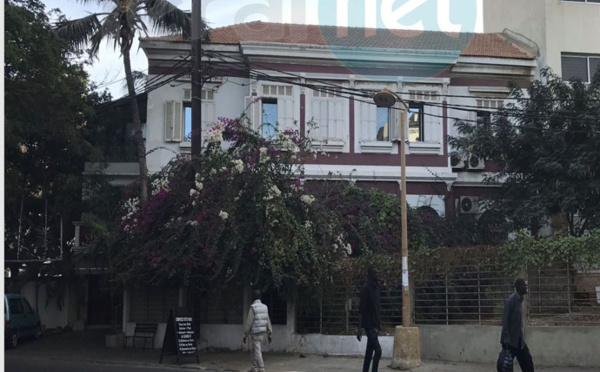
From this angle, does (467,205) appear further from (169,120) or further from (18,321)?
(18,321)

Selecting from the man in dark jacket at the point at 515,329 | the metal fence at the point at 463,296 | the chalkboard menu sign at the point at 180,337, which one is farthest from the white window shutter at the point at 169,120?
the man in dark jacket at the point at 515,329

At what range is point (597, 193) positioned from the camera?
19.8 metres

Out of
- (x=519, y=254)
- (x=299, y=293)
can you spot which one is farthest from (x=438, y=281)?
(x=299, y=293)

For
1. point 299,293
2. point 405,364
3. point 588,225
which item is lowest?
point 405,364

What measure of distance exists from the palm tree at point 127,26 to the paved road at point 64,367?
5.23 m

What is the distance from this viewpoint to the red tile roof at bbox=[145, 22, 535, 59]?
25.6 m

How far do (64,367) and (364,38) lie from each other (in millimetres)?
16071

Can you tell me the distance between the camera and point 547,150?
2058 centimetres

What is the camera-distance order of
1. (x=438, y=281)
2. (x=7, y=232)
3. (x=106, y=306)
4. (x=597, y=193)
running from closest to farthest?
(x=438, y=281) → (x=597, y=193) → (x=7, y=232) → (x=106, y=306)

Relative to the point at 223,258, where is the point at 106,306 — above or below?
below

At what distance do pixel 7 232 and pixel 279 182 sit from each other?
12757 millimetres

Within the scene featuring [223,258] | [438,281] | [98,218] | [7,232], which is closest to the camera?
[438,281]

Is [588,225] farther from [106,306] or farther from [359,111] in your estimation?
[106,306]

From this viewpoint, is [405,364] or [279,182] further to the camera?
[279,182]
